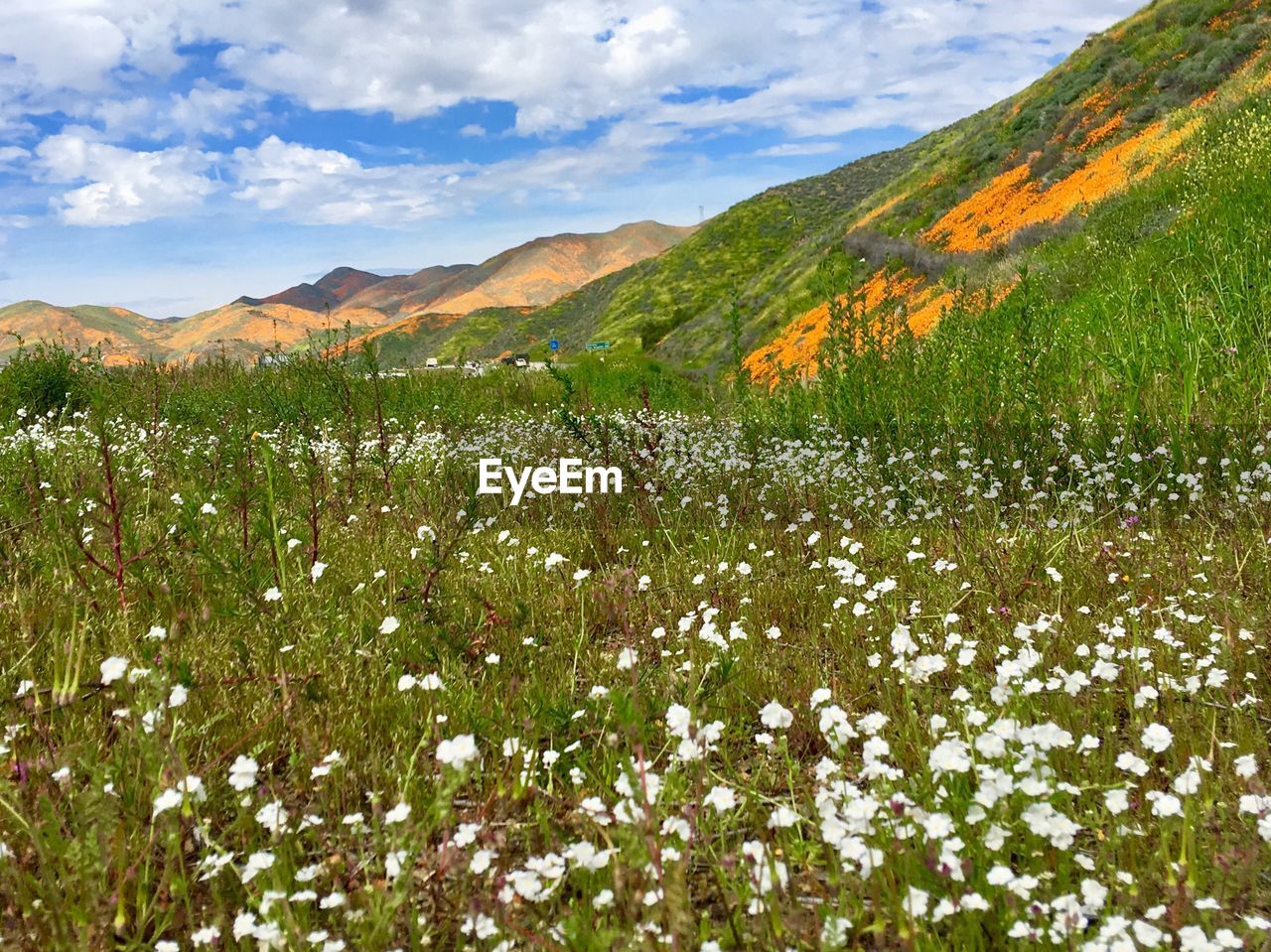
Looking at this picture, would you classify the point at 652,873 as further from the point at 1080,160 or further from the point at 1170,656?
the point at 1080,160

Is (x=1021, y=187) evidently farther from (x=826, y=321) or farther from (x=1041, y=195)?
(x=826, y=321)

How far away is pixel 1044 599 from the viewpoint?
3.80 metres

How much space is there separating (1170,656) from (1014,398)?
153 inches

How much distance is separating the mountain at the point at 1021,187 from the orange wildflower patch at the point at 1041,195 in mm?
68

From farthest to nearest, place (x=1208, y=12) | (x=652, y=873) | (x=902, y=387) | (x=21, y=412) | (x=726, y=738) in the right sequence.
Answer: (x=1208, y=12)
(x=21, y=412)
(x=902, y=387)
(x=726, y=738)
(x=652, y=873)

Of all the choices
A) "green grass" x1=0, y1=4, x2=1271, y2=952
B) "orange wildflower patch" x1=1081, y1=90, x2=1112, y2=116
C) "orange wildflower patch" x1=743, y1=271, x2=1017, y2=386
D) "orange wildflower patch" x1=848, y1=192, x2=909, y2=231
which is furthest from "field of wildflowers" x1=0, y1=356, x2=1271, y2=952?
"orange wildflower patch" x1=848, y1=192, x2=909, y2=231

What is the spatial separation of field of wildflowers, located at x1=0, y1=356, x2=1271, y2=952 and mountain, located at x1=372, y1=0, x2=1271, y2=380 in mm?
3430

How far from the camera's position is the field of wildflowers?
6.46 feet

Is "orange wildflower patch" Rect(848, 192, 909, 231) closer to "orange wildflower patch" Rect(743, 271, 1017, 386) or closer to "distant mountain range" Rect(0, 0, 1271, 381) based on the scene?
"distant mountain range" Rect(0, 0, 1271, 381)

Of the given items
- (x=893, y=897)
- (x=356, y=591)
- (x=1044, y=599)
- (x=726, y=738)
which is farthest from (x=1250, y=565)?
(x=356, y=591)

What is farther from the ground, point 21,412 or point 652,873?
point 21,412

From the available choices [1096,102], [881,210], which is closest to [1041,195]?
[1096,102]

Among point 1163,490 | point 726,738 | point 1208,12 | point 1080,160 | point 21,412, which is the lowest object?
point 726,738

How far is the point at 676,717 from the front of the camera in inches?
91.8
